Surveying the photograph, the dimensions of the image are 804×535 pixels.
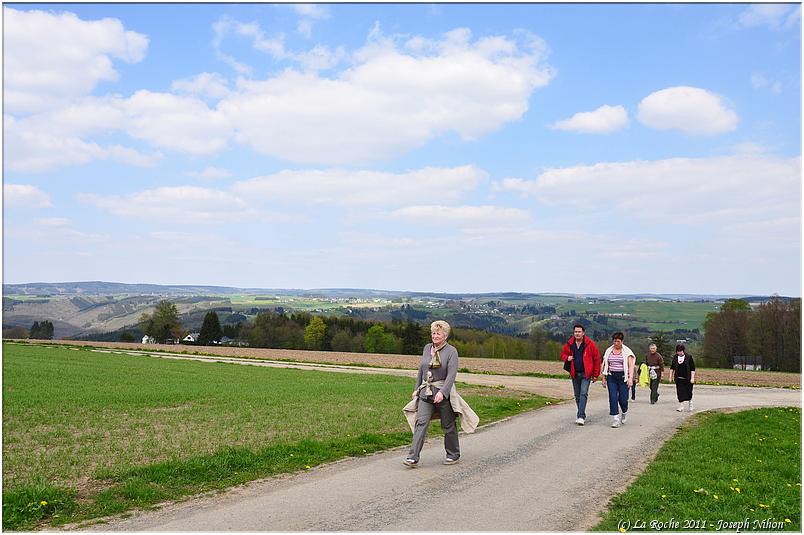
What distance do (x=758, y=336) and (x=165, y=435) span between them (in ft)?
222

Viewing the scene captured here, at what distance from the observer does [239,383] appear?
1021 inches

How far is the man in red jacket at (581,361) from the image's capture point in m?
13.8

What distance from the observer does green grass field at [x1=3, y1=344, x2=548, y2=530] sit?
7715 millimetres

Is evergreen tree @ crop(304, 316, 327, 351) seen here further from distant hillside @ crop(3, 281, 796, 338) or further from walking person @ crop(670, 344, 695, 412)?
walking person @ crop(670, 344, 695, 412)

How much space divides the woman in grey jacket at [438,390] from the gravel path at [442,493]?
1.16 ft

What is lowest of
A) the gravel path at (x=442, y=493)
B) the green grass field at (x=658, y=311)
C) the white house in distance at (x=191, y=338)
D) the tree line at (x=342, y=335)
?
the white house in distance at (x=191, y=338)

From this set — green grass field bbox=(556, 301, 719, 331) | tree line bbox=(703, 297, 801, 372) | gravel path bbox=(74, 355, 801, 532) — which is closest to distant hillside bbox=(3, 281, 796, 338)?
green grass field bbox=(556, 301, 719, 331)

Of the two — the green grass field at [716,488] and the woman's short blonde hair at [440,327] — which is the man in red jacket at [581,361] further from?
the woman's short blonde hair at [440,327]

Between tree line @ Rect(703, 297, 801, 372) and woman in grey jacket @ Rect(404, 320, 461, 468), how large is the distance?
6348 centimetres

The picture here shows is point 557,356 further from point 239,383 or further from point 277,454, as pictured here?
point 277,454

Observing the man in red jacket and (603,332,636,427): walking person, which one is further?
(603,332,636,427): walking person

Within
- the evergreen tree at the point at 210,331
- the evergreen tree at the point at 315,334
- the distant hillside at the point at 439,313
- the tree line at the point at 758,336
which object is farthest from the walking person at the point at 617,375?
the evergreen tree at the point at 210,331

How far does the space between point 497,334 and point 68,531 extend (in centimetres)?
9262

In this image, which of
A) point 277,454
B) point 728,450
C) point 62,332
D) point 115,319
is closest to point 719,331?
point 728,450
